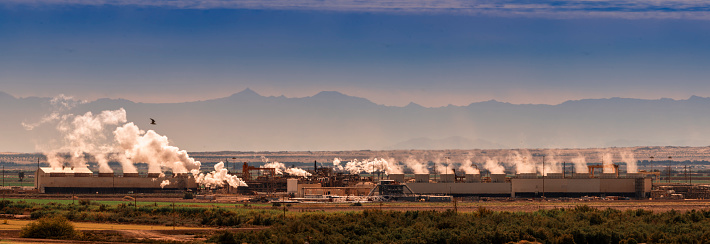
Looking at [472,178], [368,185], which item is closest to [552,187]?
[472,178]

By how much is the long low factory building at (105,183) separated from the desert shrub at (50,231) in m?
98.3

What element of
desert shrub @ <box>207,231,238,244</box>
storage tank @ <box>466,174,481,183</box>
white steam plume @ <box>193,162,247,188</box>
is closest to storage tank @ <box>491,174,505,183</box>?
storage tank @ <box>466,174,481,183</box>

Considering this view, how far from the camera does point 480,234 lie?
7775 centimetres

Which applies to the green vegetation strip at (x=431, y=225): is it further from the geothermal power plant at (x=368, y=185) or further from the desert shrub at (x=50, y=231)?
the geothermal power plant at (x=368, y=185)

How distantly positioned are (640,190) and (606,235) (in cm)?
9436

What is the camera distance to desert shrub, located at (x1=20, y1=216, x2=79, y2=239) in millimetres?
77312

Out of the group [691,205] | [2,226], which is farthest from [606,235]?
[691,205]

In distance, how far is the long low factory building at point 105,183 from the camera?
177m

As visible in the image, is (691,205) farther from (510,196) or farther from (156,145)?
(156,145)

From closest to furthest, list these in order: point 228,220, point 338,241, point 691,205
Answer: point 338,241, point 228,220, point 691,205

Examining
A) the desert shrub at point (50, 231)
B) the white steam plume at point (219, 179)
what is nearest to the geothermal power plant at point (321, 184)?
the white steam plume at point (219, 179)

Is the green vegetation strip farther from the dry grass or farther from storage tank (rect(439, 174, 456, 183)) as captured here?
storage tank (rect(439, 174, 456, 183))

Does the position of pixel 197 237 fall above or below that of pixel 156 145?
below

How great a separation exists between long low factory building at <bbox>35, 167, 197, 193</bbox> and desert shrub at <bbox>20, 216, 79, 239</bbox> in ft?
322
